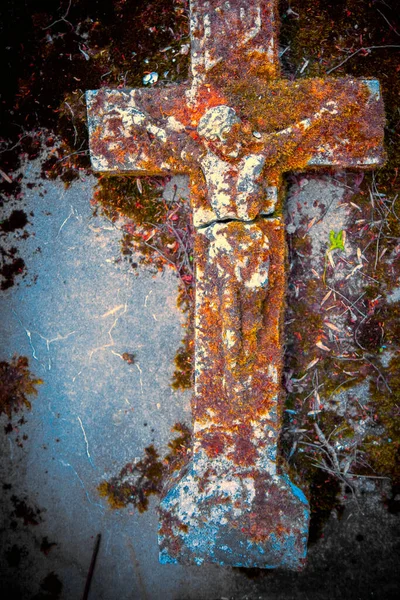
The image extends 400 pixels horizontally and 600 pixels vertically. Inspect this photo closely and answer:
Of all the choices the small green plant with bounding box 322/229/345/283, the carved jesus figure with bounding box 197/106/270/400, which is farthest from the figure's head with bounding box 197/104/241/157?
the small green plant with bounding box 322/229/345/283

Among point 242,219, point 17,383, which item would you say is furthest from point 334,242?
point 17,383

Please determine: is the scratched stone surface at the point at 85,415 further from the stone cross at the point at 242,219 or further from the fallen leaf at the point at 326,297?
the fallen leaf at the point at 326,297

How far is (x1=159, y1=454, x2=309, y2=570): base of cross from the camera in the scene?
2818 millimetres

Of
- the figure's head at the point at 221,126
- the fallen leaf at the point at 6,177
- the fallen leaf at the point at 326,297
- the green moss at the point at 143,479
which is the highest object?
the figure's head at the point at 221,126

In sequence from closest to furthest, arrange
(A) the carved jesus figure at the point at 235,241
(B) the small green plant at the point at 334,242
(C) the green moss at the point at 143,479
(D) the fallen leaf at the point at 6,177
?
(A) the carved jesus figure at the point at 235,241 < (B) the small green plant at the point at 334,242 < (C) the green moss at the point at 143,479 < (D) the fallen leaf at the point at 6,177

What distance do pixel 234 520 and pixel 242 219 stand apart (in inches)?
83.6

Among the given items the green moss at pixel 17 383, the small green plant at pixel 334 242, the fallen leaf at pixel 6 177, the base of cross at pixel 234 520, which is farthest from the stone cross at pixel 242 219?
the green moss at pixel 17 383

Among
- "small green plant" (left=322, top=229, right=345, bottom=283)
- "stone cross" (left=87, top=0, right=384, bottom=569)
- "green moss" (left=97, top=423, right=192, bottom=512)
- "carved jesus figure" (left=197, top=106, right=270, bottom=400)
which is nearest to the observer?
"carved jesus figure" (left=197, top=106, right=270, bottom=400)

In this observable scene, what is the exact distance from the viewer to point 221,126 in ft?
8.89

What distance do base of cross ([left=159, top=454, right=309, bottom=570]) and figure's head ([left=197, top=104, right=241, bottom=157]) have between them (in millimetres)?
2207

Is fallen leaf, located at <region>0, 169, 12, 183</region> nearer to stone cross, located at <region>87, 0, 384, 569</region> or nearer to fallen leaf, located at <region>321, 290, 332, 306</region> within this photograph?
stone cross, located at <region>87, 0, 384, 569</region>

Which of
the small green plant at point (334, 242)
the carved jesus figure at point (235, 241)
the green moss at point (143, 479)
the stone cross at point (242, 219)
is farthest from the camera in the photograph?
the green moss at point (143, 479)

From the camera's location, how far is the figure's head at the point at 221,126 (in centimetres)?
271

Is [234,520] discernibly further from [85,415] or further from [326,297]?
[326,297]
